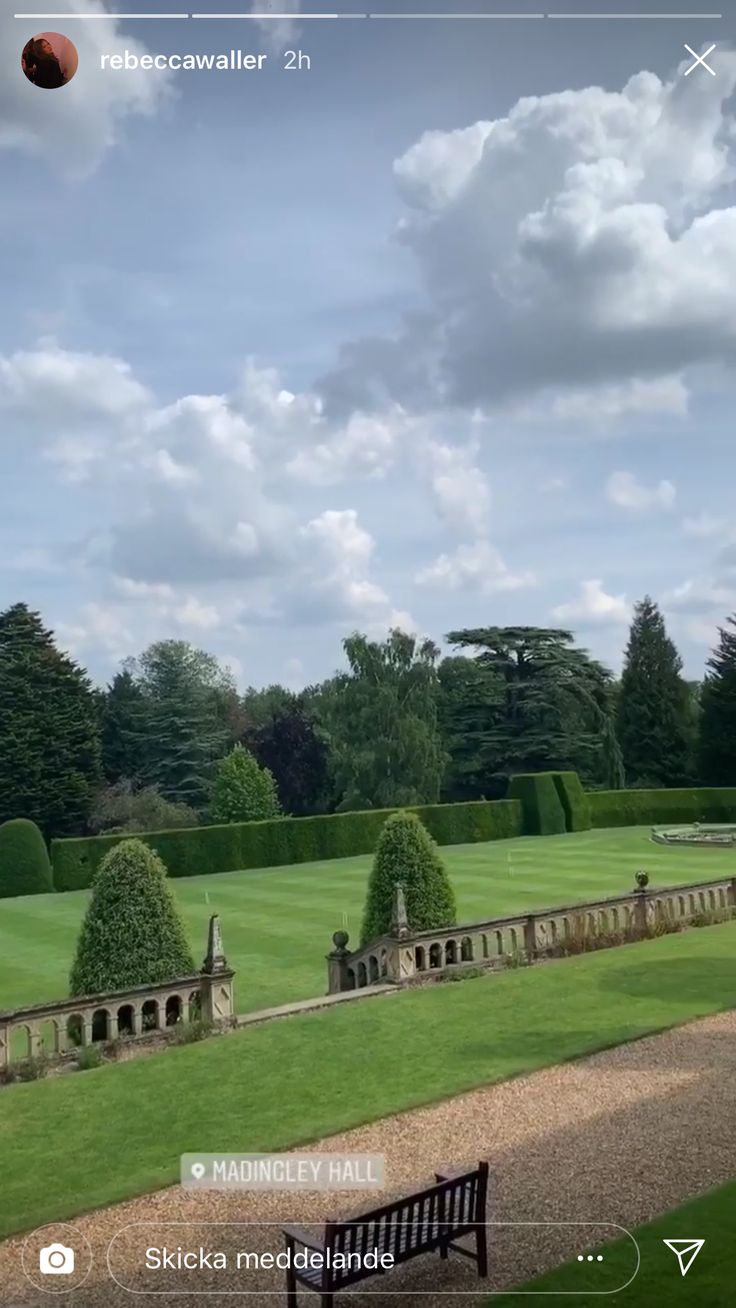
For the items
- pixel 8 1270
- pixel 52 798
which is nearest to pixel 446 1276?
pixel 8 1270

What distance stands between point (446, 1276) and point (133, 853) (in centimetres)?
Answer: 889

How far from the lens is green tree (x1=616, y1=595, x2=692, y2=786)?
6781 cm

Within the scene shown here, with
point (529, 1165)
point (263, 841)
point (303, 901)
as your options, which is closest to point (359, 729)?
point (263, 841)

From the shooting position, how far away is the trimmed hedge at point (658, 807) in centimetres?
5247

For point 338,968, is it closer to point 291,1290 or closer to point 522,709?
point 291,1290

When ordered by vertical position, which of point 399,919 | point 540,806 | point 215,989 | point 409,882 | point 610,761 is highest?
point 610,761

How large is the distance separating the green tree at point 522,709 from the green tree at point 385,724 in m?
7.09

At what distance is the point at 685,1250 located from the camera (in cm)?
677

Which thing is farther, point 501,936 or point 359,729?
point 359,729

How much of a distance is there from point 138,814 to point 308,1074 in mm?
43646

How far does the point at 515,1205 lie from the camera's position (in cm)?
782

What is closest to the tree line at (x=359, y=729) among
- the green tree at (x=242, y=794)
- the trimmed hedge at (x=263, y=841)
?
the green tree at (x=242, y=794)

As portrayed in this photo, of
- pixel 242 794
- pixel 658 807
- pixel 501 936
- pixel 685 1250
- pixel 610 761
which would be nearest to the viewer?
pixel 685 1250

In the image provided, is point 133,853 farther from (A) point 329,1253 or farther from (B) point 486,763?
(B) point 486,763
